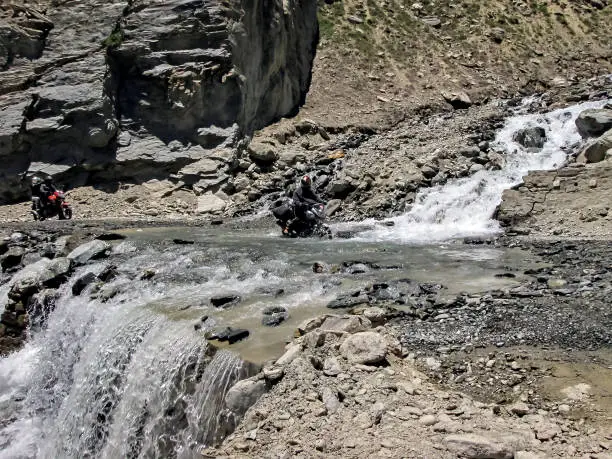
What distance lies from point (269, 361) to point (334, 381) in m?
1.18

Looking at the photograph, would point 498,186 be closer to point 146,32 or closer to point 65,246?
point 65,246

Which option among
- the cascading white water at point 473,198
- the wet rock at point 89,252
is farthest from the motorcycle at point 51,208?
the cascading white water at point 473,198

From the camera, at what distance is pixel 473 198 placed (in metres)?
18.2

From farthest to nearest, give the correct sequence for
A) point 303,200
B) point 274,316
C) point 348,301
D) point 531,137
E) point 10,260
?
point 531,137
point 303,200
point 10,260
point 348,301
point 274,316

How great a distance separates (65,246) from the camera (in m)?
14.7

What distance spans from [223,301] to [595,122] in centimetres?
1622

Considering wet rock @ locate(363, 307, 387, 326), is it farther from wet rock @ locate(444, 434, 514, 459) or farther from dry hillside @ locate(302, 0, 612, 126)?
dry hillside @ locate(302, 0, 612, 126)

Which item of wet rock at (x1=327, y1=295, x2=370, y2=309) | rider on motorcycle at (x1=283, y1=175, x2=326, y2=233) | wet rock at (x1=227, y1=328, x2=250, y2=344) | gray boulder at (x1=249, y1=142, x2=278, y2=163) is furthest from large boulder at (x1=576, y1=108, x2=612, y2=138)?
wet rock at (x1=227, y1=328, x2=250, y2=344)

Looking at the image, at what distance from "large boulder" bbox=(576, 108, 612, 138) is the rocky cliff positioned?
14.6 m

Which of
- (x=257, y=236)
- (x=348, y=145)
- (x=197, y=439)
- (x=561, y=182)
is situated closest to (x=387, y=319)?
(x=197, y=439)

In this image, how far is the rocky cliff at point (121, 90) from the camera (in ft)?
76.9

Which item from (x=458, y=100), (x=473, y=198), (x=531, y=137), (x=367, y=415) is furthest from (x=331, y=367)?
(x=458, y=100)

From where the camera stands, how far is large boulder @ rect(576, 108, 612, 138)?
1911 cm

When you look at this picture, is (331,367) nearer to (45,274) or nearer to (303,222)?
(45,274)
